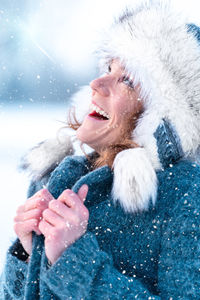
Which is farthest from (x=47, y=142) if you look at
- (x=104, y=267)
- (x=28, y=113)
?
(x=28, y=113)

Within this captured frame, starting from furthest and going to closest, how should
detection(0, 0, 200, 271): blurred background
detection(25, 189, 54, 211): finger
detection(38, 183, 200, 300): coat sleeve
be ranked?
detection(0, 0, 200, 271): blurred background < detection(25, 189, 54, 211): finger < detection(38, 183, 200, 300): coat sleeve

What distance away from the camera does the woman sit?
0.95 meters

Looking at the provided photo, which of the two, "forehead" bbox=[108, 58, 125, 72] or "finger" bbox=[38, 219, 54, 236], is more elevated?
"forehead" bbox=[108, 58, 125, 72]

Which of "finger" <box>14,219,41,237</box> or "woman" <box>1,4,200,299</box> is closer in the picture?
"woman" <box>1,4,200,299</box>

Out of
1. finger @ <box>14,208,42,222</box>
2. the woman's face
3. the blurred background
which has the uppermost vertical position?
the blurred background

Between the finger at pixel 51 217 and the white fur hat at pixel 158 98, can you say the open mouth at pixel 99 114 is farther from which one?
the finger at pixel 51 217

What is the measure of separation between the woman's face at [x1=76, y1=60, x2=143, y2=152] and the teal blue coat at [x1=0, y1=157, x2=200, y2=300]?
18cm

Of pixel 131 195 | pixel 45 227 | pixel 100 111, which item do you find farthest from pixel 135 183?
pixel 100 111

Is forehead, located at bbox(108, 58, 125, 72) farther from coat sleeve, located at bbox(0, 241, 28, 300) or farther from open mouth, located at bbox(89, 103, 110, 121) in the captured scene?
coat sleeve, located at bbox(0, 241, 28, 300)

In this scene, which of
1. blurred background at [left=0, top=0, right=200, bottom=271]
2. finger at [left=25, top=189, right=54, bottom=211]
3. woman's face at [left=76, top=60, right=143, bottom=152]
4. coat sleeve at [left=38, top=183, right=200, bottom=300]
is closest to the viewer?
coat sleeve at [left=38, top=183, right=200, bottom=300]

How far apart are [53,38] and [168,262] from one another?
6903mm

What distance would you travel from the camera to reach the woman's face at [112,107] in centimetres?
130

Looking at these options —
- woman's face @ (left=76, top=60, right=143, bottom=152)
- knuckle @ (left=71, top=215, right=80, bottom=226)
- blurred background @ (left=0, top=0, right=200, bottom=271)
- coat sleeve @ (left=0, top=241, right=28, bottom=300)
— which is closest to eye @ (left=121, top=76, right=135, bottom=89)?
woman's face @ (left=76, top=60, right=143, bottom=152)

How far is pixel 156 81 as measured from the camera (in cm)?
119
